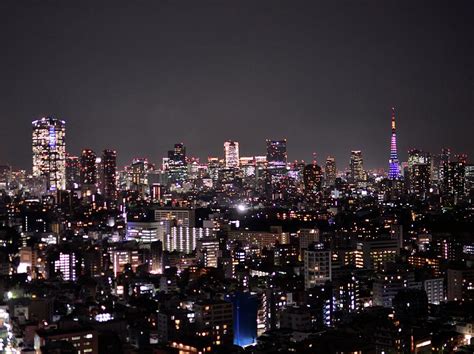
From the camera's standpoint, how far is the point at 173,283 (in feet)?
41.2

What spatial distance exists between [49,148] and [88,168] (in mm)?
2306

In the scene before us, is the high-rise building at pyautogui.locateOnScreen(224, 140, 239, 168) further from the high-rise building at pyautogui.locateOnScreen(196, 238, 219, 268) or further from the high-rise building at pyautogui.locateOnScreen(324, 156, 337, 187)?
the high-rise building at pyautogui.locateOnScreen(196, 238, 219, 268)

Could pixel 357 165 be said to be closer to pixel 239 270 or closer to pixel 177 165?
pixel 177 165

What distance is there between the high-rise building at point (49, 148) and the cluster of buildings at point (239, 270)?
206cm

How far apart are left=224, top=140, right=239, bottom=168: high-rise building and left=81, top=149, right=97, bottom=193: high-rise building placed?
9581 mm

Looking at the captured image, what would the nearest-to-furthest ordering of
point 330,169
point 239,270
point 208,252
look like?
point 239,270, point 208,252, point 330,169

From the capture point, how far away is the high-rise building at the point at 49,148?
33.6 meters

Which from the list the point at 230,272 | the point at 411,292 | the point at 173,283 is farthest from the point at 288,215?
the point at 411,292

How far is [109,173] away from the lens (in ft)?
106

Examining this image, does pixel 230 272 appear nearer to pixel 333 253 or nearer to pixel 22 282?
pixel 333 253

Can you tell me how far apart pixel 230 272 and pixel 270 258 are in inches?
64.2

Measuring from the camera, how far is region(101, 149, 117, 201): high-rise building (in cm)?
3139

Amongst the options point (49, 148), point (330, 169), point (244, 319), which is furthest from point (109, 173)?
point (244, 319)

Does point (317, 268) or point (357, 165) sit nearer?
point (317, 268)
